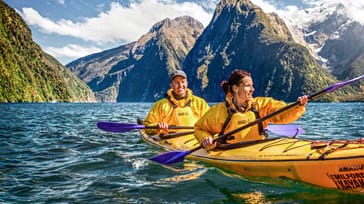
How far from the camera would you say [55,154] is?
1266 cm

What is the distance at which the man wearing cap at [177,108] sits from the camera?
12.6 metres

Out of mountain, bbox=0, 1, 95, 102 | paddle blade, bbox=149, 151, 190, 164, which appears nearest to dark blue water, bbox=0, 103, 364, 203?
paddle blade, bbox=149, 151, 190, 164

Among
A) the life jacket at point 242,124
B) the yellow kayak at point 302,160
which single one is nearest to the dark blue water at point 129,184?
the yellow kayak at point 302,160

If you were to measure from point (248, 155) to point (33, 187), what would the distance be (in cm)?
474

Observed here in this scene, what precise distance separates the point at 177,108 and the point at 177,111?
0.38 feet

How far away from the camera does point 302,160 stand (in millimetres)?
6527

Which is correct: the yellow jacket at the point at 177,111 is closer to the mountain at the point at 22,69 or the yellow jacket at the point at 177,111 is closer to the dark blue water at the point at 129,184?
the dark blue water at the point at 129,184

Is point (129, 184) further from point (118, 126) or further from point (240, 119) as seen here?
point (118, 126)

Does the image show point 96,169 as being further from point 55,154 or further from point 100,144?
point 100,144

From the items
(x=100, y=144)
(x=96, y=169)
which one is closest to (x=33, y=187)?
(x=96, y=169)

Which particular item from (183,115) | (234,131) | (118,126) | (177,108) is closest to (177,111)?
(177,108)

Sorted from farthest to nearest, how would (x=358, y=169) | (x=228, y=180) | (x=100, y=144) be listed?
(x=100, y=144) < (x=228, y=180) < (x=358, y=169)

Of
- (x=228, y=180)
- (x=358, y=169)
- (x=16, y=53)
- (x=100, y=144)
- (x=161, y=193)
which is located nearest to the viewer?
(x=358, y=169)

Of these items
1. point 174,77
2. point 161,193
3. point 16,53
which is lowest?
point 161,193
